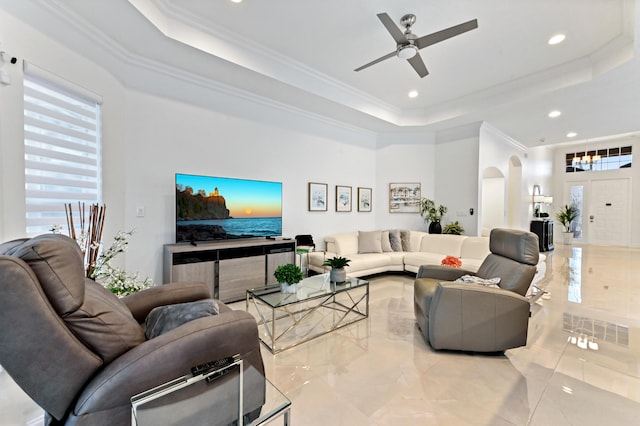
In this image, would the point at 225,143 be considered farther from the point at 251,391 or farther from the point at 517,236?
the point at 517,236

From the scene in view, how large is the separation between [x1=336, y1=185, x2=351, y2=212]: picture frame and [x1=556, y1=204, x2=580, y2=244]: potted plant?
28.3ft

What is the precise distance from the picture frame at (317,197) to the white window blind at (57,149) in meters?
3.05

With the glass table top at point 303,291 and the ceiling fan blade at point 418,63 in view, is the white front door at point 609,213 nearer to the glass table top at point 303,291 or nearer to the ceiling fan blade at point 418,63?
the ceiling fan blade at point 418,63

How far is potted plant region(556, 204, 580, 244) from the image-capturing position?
9321 mm

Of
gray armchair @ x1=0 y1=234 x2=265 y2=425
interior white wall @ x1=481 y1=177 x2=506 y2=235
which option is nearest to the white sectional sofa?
interior white wall @ x1=481 y1=177 x2=506 y2=235

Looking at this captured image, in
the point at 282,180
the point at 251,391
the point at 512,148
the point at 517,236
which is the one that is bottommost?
the point at 251,391

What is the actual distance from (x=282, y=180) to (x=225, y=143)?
3.59ft

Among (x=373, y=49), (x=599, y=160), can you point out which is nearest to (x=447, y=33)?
(x=373, y=49)

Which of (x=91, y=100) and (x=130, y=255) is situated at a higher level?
(x=91, y=100)

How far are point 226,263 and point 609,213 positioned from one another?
11977 mm

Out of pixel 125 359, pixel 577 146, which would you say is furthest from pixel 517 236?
pixel 577 146

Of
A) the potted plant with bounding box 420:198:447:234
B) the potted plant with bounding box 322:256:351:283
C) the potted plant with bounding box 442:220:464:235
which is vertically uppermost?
the potted plant with bounding box 420:198:447:234

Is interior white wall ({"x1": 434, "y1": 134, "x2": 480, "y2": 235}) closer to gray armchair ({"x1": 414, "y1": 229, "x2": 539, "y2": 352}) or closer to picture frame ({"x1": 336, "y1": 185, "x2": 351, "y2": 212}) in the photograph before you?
picture frame ({"x1": 336, "y1": 185, "x2": 351, "y2": 212})

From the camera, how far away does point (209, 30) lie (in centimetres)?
304
